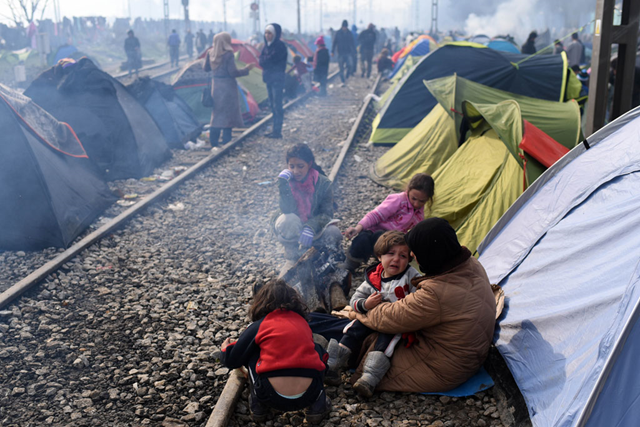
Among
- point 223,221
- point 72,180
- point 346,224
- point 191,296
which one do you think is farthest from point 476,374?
point 72,180

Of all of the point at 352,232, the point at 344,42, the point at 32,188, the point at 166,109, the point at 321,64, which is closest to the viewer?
the point at 352,232

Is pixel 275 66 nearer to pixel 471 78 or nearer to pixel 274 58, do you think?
pixel 274 58

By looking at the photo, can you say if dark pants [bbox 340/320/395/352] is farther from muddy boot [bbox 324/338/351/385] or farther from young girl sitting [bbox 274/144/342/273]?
young girl sitting [bbox 274/144/342/273]

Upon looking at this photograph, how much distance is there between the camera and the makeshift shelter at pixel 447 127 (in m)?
7.35

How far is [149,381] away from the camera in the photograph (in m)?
3.79

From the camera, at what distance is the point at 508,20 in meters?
79.8

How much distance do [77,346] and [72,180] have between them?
3.22 metres

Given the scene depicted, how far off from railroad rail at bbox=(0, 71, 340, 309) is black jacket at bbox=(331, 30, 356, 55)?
12566 millimetres

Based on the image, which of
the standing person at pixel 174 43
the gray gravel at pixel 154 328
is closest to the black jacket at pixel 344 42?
the standing person at pixel 174 43

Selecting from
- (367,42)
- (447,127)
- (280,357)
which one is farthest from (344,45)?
(280,357)

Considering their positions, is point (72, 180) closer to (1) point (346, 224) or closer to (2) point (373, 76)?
(1) point (346, 224)

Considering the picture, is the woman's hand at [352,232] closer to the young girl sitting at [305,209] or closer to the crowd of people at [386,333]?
the young girl sitting at [305,209]

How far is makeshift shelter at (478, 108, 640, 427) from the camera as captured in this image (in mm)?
2582

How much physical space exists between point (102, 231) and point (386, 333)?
398 cm
